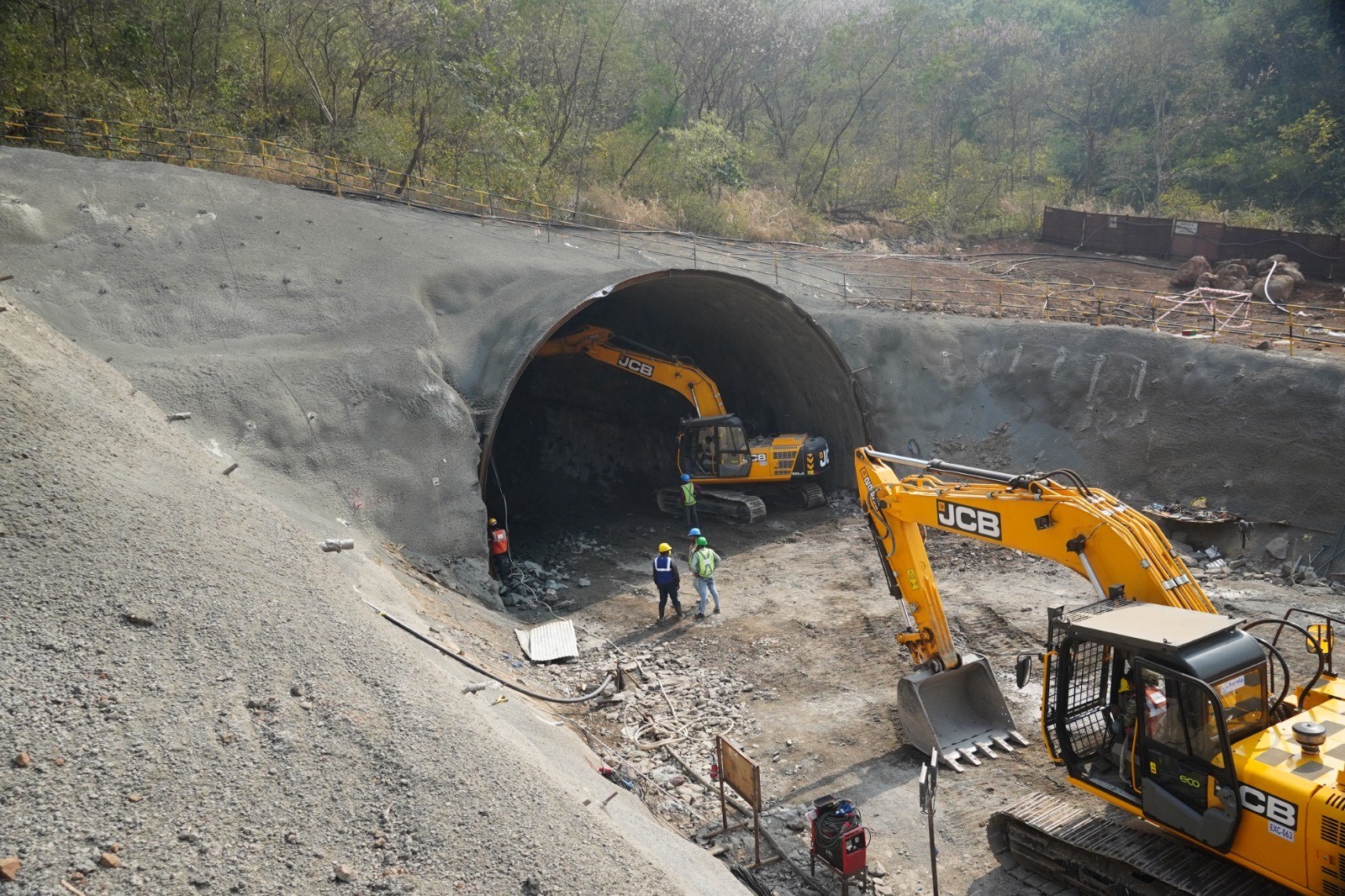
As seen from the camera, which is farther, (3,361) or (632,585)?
(632,585)

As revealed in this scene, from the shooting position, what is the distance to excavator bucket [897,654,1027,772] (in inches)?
387

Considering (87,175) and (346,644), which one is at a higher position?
(87,175)

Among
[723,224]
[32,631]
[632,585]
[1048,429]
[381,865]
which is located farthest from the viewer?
[723,224]

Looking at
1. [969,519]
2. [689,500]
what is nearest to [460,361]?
[689,500]

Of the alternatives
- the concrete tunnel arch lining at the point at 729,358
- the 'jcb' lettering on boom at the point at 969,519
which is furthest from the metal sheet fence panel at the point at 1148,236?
the 'jcb' lettering on boom at the point at 969,519

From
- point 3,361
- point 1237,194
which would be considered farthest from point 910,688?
point 1237,194

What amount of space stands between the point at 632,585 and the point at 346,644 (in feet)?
27.4

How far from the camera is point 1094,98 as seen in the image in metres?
38.7

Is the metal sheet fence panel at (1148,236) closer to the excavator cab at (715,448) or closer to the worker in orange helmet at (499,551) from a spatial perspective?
the excavator cab at (715,448)

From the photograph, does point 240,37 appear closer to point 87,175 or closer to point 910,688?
point 87,175

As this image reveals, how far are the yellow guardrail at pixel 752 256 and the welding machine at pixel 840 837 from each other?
13473mm

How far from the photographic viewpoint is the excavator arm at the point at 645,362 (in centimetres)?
1994

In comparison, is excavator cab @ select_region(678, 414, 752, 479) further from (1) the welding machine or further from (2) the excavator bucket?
(1) the welding machine

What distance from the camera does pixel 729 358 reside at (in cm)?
A: 2214
